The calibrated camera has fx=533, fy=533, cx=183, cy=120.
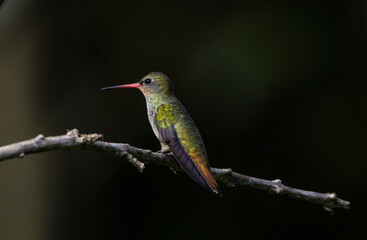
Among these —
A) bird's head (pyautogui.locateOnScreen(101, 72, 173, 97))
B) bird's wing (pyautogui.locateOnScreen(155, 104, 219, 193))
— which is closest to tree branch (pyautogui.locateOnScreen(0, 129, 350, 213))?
bird's wing (pyautogui.locateOnScreen(155, 104, 219, 193))

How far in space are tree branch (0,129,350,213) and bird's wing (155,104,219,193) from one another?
6 centimetres

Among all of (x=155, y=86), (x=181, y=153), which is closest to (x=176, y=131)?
(x=181, y=153)

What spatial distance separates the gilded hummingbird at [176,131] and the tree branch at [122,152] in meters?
0.09

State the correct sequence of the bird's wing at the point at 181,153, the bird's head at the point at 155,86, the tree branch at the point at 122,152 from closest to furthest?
the tree branch at the point at 122,152, the bird's wing at the point at 181,153, the bird's head at the point at 155,86

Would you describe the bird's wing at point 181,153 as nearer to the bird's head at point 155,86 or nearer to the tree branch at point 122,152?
the tree branch at point 122,152

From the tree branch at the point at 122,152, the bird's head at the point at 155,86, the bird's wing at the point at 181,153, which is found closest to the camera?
the tree branch at the point at 122,152

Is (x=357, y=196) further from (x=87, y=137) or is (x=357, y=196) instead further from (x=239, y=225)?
(x=87, y=137)

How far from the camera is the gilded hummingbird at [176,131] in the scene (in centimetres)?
309

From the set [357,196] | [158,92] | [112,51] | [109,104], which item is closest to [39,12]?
[112,51]

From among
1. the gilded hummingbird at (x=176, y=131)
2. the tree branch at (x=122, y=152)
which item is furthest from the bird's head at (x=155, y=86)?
the tree branch at (x=122, y=152)

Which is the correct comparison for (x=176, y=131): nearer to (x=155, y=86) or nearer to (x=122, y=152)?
(x=155, y=86)

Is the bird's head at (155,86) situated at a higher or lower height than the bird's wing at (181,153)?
higher

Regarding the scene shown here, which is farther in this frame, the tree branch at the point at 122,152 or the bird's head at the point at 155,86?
the bird's head at the point at 155,86

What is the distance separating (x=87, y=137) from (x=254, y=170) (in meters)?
4.48
